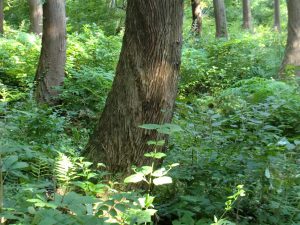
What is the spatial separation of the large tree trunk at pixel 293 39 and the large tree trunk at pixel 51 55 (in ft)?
17.5

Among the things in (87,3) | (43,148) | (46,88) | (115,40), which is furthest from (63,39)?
(87,3)

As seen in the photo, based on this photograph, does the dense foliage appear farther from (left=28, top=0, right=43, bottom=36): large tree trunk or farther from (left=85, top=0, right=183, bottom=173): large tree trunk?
(left=28, top=0, right=43, bottom=36): large tree trunk

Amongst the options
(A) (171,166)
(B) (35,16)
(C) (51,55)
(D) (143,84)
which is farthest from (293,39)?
(B) (35,16)

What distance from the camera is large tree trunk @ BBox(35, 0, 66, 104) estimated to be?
323 inches

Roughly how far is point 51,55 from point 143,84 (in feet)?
17.4

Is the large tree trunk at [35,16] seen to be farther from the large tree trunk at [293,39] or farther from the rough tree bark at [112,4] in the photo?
the large tree trunk at [293,39]

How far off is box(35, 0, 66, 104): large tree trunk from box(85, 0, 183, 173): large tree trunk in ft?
15.5

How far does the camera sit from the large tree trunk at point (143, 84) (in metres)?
3.54

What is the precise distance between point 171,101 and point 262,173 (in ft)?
3.31

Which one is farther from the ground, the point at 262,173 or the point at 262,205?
the point at 262,173

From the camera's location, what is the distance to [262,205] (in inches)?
125

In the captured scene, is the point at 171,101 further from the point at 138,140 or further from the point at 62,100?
the point at 62,100

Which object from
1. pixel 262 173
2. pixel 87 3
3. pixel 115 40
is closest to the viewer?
pixel 262 173

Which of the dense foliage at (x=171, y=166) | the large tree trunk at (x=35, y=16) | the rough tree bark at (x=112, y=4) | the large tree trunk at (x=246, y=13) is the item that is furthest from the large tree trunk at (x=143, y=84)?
the large tree trunk at (x=246, y=13)
